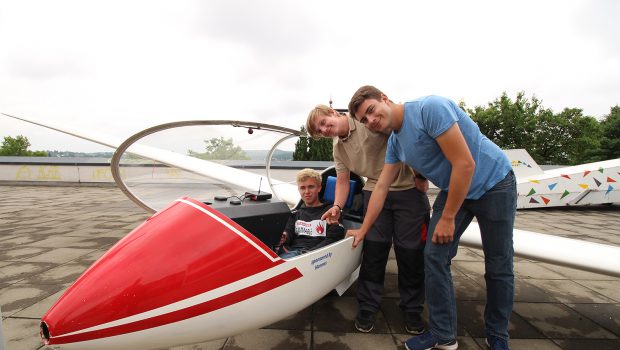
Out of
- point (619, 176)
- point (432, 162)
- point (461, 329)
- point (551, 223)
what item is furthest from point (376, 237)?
point (619, 176)

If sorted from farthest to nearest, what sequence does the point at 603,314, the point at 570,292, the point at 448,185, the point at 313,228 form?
1. the point at 570,292
2. the point at 603,314
3. the point at 313,228
4. the point at 448,185

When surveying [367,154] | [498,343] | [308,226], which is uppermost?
[367,154]

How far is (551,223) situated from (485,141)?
8.36 metres

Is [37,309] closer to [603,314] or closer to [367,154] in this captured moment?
[367,154]

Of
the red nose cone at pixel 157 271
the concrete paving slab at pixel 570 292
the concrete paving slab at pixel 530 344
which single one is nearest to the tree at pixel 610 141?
the concrete paving slab at pixel 570 292

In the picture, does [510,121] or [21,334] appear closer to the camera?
[21,334]

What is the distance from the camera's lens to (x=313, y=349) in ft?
6.84

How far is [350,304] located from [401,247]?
87 cm

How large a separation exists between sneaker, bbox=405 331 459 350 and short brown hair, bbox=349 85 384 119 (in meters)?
1.62

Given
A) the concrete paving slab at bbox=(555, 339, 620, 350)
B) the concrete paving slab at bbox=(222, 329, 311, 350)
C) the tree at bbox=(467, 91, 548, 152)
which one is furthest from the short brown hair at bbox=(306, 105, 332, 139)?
the tree at bbox=(467, 91, 548, 152)

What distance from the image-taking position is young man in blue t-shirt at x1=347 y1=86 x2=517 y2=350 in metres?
1.65

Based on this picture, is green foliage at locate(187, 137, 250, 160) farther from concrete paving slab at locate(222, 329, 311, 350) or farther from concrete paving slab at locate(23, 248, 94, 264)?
concrete paving slab at locate(23, 248, 94, 264)

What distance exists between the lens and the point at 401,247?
2.38m

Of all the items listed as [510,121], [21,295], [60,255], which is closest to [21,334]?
[21,295]
